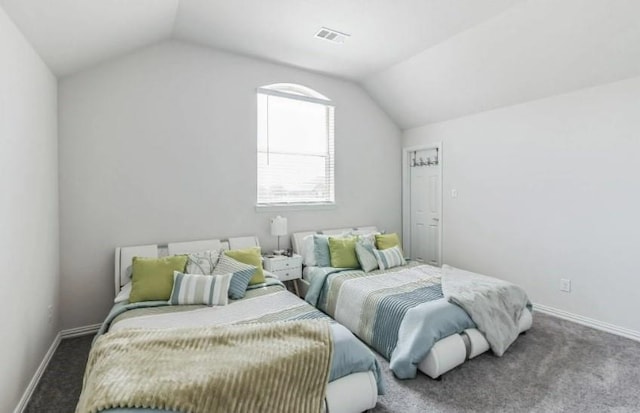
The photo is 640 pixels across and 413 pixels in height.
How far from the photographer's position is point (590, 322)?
3.27 metres

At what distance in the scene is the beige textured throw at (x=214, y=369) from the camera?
Answer: 1.39 metres

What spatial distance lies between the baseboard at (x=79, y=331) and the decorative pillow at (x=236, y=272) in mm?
1417

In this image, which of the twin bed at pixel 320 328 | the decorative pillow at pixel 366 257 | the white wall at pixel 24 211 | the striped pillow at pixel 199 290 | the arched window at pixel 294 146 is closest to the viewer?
the twin bed at pixel 320 328

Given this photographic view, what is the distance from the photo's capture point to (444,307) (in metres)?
2.50

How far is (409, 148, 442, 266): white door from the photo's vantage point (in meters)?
4.84

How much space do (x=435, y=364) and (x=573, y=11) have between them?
3129mm

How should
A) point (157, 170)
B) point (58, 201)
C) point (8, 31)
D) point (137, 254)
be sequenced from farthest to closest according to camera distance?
point (157, 170)
point (137, 254)
point (58, 201)
point (8, 31)

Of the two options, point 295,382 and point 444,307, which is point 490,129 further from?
point 295,382

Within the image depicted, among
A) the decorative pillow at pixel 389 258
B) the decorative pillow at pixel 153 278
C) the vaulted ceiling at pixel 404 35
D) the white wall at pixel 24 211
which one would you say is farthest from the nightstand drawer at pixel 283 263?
the vaulted ceiling at pixel 404 35

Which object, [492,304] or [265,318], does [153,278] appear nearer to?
[265,318]

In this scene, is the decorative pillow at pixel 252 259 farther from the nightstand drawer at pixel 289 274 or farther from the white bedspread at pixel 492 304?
the white bedspread at pixel 492 304

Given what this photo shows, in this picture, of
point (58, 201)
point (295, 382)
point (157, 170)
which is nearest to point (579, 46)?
point (295, 382)

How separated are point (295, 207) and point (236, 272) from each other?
60.3 inches

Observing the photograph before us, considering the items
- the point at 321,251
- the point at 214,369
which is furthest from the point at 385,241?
the point at 214,369
